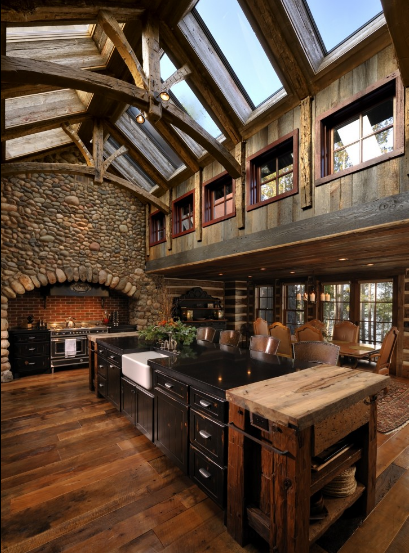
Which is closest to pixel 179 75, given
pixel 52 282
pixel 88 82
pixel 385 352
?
pixel 88 82

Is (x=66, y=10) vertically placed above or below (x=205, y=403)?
→ above

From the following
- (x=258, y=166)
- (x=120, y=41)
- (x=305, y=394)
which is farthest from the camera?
(x=258, y=166)

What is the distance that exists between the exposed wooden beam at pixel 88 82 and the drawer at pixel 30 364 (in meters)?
4.74

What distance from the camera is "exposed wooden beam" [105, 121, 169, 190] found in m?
6.15

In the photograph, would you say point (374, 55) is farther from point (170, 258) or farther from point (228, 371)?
point (170, 258)

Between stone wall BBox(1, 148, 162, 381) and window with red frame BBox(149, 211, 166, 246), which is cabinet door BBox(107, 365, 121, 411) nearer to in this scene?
stone wall BBox(1, 148, 162, 381)

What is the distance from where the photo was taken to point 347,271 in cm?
711

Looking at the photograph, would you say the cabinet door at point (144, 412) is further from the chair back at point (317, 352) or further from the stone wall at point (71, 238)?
the stone wall at point (71, 238)

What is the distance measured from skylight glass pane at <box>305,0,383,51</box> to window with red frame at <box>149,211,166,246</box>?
15.2ft

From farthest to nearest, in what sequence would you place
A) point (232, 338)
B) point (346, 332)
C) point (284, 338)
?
point (346, 332) → point (284, 338) → point (232, 338)

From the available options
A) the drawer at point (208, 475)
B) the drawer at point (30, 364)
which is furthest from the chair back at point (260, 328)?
the drawer at point (30, 364)

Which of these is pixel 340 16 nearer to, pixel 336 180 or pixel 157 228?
pixel 336 180

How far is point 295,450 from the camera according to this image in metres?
1.64

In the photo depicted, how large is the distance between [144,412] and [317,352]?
6.23ft
